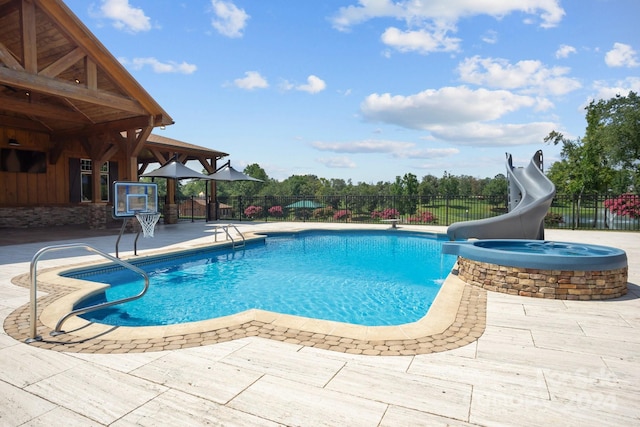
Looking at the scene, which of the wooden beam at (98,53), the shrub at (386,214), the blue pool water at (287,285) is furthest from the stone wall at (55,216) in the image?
the shrub at (386,214)

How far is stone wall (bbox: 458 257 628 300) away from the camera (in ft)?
14.8

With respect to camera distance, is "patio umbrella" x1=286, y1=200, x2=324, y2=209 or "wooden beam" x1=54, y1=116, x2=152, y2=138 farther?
"patio umbrella" x1=286, y1=200, x2=324, y2=209

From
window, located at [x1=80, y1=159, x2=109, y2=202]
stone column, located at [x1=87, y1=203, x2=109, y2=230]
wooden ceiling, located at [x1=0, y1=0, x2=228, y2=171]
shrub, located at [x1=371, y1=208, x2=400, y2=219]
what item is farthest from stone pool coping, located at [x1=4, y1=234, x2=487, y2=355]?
shrub, located at [x1=371, y1=208, x2=400, y2=219]

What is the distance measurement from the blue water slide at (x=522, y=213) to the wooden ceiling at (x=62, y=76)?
31.0ft

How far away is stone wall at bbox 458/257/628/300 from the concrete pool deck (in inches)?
46.4

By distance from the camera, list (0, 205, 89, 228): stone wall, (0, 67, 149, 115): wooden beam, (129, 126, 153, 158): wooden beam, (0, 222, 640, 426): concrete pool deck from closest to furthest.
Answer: (0, 222, 640, 426): concrete pool deck < (0, 67, 149, 115): wooden beam < (129, 126, 153, 158): wooden beam < (0, 205, 89, 228): stone wall

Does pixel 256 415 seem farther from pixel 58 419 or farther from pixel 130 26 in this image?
pixel 130 26

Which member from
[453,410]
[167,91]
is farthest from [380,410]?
[167,91]

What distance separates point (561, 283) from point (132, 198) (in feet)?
27.6

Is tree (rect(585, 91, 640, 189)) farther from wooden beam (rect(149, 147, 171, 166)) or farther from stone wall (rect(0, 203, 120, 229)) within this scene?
stone wall (rect(0, 203, 120, 229))

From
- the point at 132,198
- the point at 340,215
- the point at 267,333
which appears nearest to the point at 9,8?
the point at 132,198

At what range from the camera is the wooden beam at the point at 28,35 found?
7.54 m

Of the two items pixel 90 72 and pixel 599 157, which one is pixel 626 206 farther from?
pixel 90 72

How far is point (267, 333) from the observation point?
3312mm
